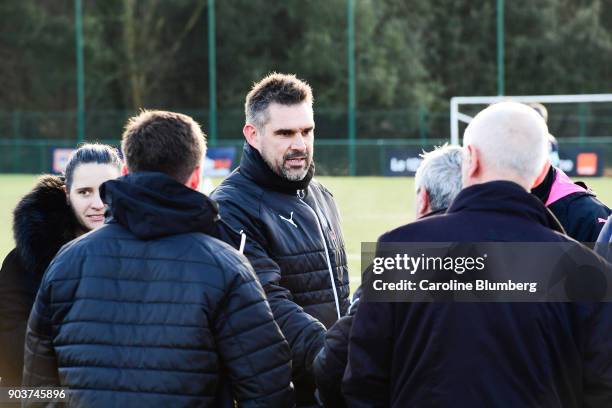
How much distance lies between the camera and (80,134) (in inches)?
1388

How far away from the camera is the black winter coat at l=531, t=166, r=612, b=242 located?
4660mm

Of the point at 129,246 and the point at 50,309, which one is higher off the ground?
the point at 129,246

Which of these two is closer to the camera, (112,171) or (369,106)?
(112,171)

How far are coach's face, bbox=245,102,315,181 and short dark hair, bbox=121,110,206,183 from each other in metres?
1.01

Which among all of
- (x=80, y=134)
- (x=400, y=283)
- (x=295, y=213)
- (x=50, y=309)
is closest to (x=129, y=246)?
(x=50, y=309)

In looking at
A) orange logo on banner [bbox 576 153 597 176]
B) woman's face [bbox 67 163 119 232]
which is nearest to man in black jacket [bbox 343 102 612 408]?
woman's face [bbox 67 163 119 232]

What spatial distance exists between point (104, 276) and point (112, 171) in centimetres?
146

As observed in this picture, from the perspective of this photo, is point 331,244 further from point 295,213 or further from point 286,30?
point 286,30

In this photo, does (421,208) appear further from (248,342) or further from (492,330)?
(248,342)

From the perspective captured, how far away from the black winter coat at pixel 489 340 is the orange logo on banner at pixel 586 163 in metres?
23.7

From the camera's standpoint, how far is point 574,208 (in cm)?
470

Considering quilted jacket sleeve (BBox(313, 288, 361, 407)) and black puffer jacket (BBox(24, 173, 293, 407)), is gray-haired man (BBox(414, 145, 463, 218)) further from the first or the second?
black puffer jacket (BBox(24, 173, 293, 407))

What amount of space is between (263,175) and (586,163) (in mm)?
22891

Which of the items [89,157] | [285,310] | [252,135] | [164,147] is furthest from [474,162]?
[89,157]
